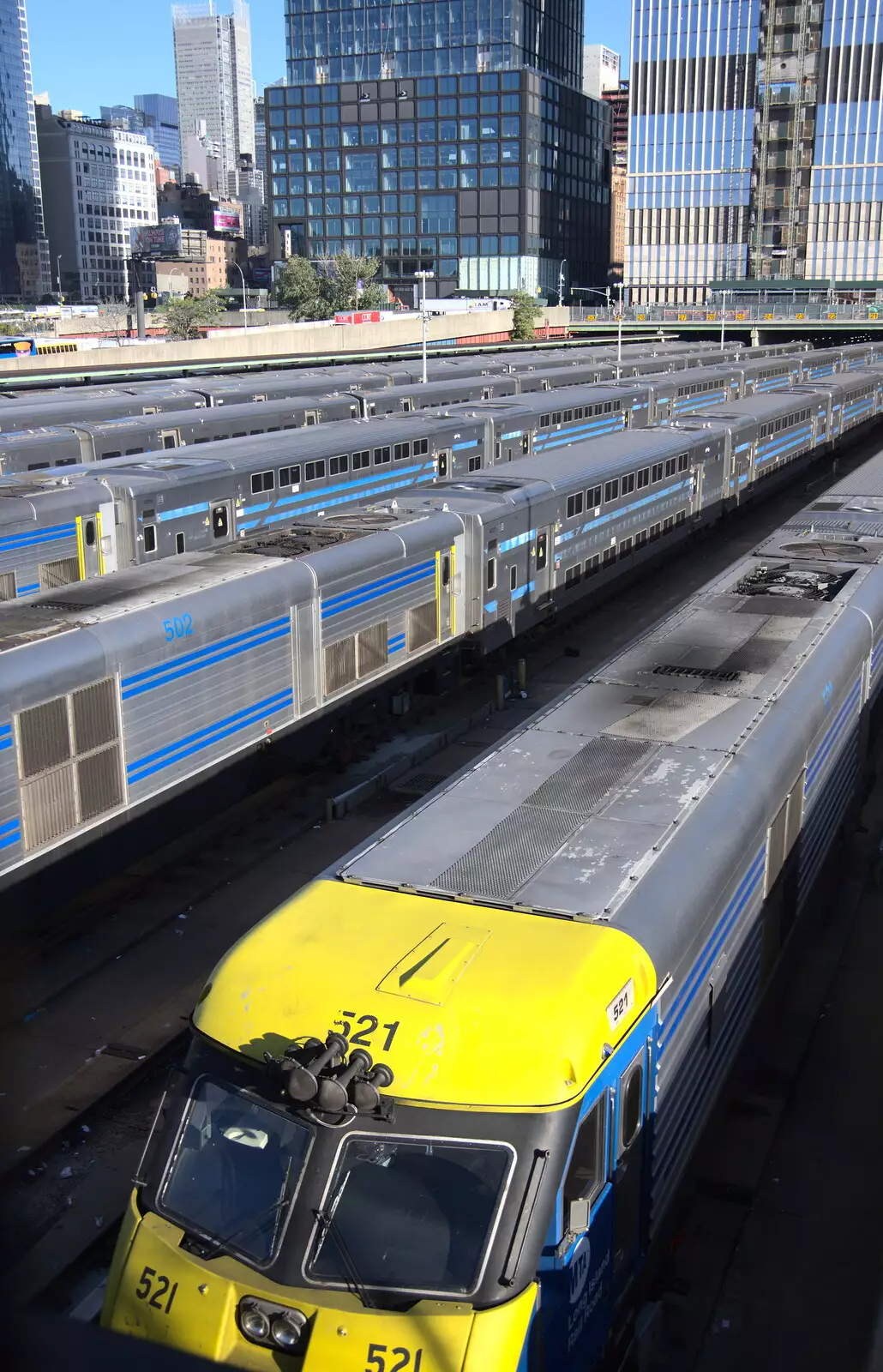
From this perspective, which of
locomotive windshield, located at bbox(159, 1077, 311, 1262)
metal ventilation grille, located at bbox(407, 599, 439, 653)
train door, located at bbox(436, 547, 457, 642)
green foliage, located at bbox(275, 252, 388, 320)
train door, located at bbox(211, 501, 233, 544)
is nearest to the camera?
locomotive windshield, located at bbox(159, 1077, 311, 1262)

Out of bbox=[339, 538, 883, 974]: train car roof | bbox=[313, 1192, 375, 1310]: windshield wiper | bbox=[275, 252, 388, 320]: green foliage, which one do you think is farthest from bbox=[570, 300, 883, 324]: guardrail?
bbox=[313, 1192, 375, 1310]: windshield wiper

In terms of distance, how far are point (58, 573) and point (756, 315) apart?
9433 centimetres

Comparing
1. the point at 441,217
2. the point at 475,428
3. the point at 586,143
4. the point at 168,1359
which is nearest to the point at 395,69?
the point at 441,217

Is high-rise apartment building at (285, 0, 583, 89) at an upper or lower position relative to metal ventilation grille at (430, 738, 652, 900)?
upper

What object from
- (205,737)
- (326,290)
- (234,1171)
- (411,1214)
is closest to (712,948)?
(411,1214)

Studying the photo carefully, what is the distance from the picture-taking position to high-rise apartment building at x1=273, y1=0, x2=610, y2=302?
137 meters

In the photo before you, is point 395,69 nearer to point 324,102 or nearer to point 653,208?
point 324,102

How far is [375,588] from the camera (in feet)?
61.9

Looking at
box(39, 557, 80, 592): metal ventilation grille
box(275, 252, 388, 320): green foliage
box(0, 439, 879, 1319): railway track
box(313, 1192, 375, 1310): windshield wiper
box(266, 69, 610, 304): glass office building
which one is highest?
box(266, 69, 610, 304): glass office building

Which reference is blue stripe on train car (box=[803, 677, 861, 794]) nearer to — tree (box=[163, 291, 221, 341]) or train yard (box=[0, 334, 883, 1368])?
train yard (box=[0, 334, 883, 1368])

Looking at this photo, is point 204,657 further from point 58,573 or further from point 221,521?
point 221,521

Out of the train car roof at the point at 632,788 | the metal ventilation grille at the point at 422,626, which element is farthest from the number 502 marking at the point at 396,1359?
the metal ventilation grille at the point at 422,626

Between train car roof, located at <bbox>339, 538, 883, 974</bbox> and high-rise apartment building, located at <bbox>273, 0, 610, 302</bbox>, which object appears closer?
train car roof, located at <bbox>339, 538, 883, 974</bbox>

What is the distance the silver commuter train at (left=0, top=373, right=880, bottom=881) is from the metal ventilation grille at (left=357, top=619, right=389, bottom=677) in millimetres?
27
